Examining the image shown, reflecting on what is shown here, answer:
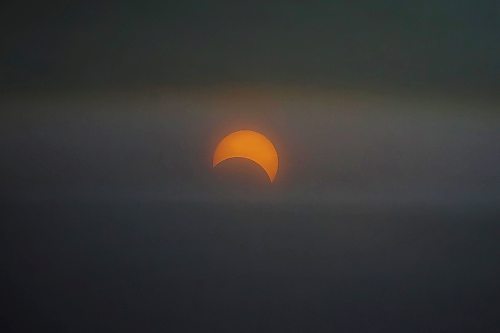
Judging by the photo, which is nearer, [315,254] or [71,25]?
[71,25]

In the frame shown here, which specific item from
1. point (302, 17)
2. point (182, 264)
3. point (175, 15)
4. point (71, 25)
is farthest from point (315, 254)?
point (71, 25)

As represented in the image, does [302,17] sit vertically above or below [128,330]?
above

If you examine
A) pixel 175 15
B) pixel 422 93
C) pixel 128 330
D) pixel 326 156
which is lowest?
pixel 128 330

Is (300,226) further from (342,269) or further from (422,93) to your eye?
(422,93)

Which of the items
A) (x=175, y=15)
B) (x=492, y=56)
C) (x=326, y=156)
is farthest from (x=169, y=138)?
(x=492, y=56)

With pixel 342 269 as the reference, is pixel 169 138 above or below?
above

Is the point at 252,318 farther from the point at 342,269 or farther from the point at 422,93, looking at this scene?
the point at 422,93
